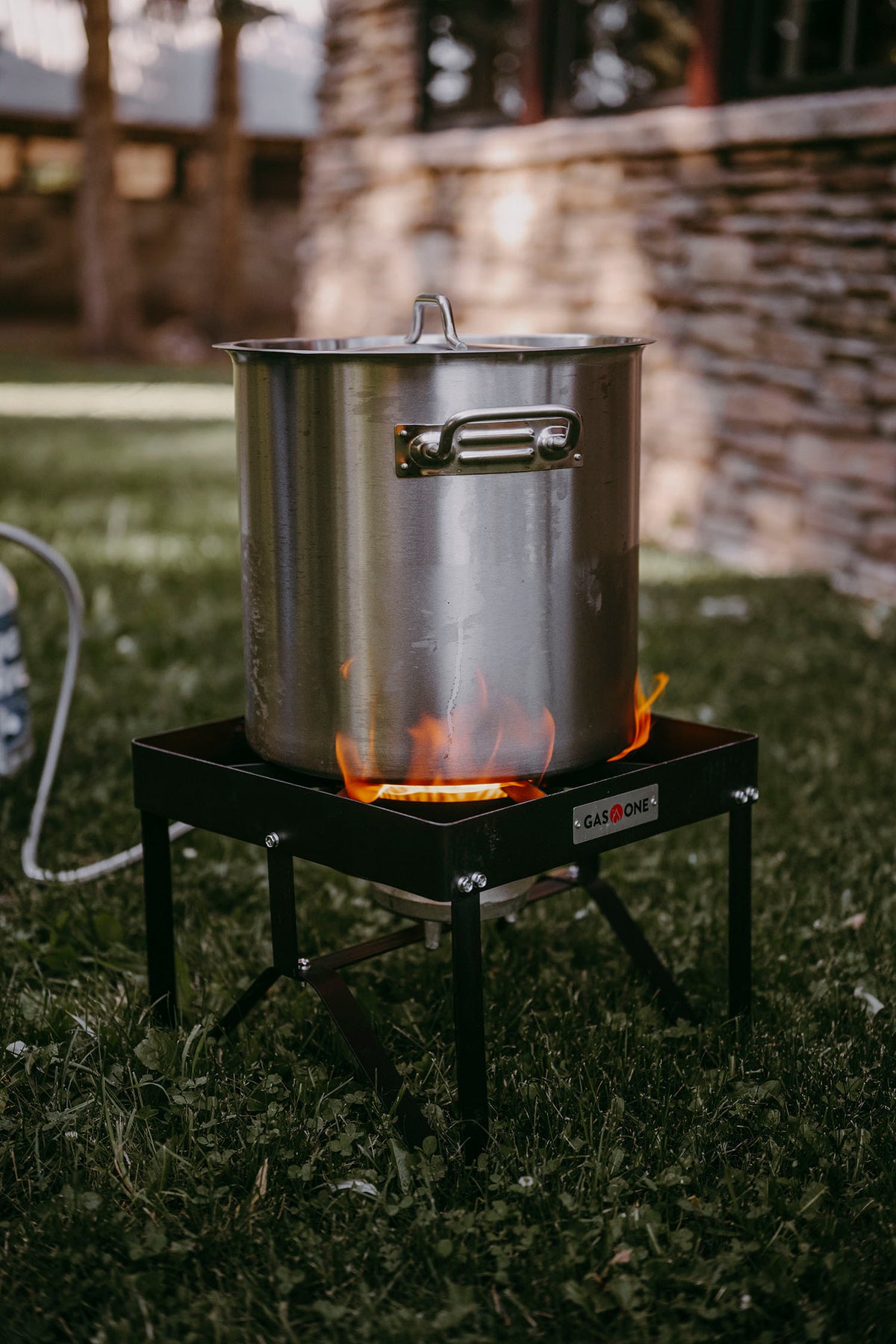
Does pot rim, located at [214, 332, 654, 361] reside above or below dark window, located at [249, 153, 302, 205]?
below

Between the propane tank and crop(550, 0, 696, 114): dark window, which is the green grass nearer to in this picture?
the propane tank

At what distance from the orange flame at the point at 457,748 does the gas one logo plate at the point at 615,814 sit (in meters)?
0.08

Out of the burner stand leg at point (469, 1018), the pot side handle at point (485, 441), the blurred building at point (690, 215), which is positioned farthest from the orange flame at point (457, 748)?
the blurred building at point (690, 215)

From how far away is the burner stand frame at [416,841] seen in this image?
1802mm

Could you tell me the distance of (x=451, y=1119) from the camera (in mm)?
2053

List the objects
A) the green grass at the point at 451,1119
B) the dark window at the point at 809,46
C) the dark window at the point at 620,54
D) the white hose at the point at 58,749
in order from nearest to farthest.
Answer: the green grass at the point at 451,1119, the white hose at the point at 58,749, the dark window at the point at 809,46, the dark window at the point at 620,54

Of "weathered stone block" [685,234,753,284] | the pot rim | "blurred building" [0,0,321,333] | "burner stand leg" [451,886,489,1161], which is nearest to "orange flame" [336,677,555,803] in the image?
"burner stand leg" [451,886,489,1161]

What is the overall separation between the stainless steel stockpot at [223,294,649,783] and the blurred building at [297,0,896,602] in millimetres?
3943

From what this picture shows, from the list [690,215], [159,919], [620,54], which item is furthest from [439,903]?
[620,54]

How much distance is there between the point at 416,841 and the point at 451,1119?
53cm

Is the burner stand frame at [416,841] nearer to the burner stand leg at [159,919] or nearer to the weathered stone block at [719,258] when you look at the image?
the burner stand leg at [159,919]

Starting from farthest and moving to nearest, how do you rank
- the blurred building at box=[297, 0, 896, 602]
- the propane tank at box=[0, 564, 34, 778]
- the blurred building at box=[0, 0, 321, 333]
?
1. the blurred building at box=[0, 0, 321, 333]
2. the blurred building at box=[297, 0, 896, 602]
3. the propane tank at box=[0, 564, 34, 778]

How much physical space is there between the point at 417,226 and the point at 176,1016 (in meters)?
6.76

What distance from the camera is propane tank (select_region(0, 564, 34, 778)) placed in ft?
10.7
